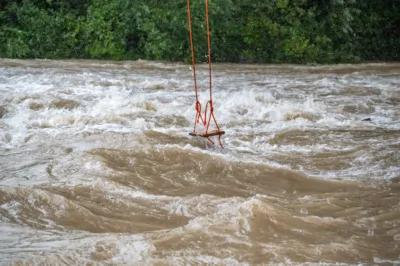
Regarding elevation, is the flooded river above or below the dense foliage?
below

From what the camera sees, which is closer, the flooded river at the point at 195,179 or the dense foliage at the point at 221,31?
the flooded river at the point at 195,179

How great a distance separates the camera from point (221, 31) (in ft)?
60.5

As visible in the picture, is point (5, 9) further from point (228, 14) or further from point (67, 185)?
point (67, 185)

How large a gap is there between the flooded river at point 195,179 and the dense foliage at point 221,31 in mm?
5944

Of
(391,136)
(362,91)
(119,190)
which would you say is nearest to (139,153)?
(119,190)

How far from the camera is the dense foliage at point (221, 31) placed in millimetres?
18188

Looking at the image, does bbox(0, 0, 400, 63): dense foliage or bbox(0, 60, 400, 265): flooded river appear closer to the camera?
bbox(0, 60, 400, 265): flooded river

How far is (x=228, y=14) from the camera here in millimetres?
18297

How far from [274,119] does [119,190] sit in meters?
4.47

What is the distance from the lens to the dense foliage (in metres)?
18.2

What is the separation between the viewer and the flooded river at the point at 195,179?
4.65 m

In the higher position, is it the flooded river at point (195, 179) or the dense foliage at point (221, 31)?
the dense foliage at point (221, 31)

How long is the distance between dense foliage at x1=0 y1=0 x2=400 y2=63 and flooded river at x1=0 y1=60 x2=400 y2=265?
5944 millimetres

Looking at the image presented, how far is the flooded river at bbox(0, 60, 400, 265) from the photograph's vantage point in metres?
4.65
